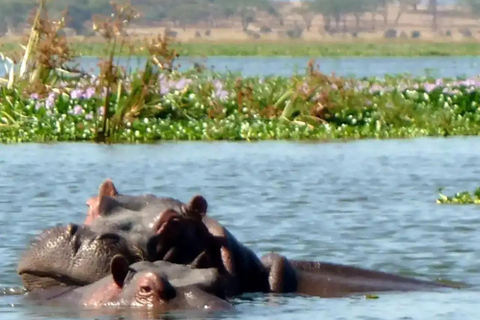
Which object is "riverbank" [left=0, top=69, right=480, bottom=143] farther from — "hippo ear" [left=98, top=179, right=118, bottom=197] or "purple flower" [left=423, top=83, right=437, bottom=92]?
"hippo ear" [left=98, top=179, right=118, bottom=197]

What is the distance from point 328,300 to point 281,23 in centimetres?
12670

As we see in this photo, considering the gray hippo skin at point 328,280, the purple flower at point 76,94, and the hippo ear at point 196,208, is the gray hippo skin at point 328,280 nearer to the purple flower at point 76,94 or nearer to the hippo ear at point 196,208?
the hippo ear at point 196,208

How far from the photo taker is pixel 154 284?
818 cm

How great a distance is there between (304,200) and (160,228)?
610cm

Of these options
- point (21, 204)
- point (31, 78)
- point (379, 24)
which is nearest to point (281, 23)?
point (379, 24)

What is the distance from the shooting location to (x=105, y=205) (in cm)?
873

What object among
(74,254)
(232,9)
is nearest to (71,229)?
(74,254)

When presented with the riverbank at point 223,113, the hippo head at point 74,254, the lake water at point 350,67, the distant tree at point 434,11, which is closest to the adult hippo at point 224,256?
the hippo head at point 74,254

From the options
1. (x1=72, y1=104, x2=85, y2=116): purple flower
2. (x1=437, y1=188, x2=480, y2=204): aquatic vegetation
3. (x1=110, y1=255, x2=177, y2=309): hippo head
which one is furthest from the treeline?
(x1=110, y1=255, x2=177, y2=309): hippo head

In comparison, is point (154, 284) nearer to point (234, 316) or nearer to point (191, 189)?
point (234, 316)

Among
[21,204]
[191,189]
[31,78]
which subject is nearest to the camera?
[21,204]

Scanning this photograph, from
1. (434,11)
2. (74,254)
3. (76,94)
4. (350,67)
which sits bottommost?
(434,11)

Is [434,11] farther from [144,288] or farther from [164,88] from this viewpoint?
[144,288]

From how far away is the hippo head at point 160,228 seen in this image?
8.66 meters
